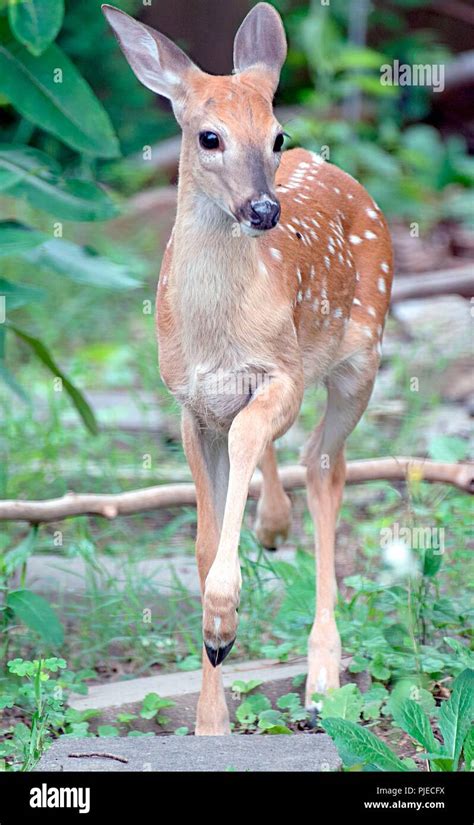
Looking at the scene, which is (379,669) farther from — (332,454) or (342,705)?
(332,454)

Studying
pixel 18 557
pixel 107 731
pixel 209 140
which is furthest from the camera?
pixel 18 557

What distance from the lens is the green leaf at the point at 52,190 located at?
572cm

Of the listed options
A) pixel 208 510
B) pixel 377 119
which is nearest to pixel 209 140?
pixel 208 510

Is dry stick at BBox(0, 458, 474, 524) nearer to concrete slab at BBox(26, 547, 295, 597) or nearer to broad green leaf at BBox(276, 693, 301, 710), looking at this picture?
concrete slab at BBox(26, 547, 295, 597)

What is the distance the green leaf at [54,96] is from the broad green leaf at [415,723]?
298cm

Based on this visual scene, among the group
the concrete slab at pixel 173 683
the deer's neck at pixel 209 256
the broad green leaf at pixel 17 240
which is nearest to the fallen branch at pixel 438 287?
the broad green leaf at pixel 17 240

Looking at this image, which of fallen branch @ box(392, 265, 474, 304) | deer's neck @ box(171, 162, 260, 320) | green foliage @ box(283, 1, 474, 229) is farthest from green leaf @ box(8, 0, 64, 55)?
green foliage @ box(283, 1, 474, 229)

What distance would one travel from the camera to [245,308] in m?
4.11

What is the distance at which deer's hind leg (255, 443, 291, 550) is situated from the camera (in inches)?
217

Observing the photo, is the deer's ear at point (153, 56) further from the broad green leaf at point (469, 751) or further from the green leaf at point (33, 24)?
the broad green leaf at point (469, 751)

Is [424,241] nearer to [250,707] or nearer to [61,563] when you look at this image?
[61,563]

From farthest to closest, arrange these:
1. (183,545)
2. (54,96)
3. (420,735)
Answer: (183,545) < (54,96) < (420,735)

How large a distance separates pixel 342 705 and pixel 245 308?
1.22 metres
